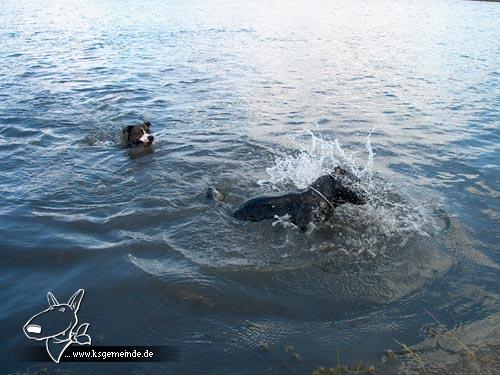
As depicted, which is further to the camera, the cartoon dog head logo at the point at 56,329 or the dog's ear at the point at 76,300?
the dog's ear at the point at 76,300

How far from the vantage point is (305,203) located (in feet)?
19.7

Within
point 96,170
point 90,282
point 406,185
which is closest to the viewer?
point 90,282

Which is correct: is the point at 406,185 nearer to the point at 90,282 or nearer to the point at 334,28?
the point at 90,282

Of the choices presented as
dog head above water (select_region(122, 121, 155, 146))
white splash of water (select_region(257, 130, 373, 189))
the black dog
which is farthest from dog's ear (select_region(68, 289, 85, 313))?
dog head above water (select_region(122, 121, 155, 146))

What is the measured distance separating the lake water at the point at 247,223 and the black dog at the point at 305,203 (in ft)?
0.62

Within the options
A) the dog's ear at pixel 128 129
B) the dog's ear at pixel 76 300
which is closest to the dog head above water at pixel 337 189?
the dog's ear at pixel 76 300

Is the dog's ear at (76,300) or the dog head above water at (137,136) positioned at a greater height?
the dog's ear at (76,300)

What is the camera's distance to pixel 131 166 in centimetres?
844

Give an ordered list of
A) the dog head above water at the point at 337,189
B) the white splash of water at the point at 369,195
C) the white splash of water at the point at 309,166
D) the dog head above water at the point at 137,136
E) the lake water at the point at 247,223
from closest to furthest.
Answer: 1. the lake water at the point at 247,223
2. the white splash of water at the point at 369,195
3. the dog head above water at the point at 337,189
4. the white splash of water at the point at 309,166
5. the dog head above water at the point at 137,136

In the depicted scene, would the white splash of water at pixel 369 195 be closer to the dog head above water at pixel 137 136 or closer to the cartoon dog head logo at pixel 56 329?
the dog head above water at pixel 137 136

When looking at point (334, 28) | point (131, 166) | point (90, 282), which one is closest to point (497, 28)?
point (334, 28)

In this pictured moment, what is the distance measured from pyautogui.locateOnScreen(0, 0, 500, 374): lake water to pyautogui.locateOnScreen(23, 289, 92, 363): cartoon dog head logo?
0.36ft

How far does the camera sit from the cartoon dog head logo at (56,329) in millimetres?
3953

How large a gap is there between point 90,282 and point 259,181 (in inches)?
140
